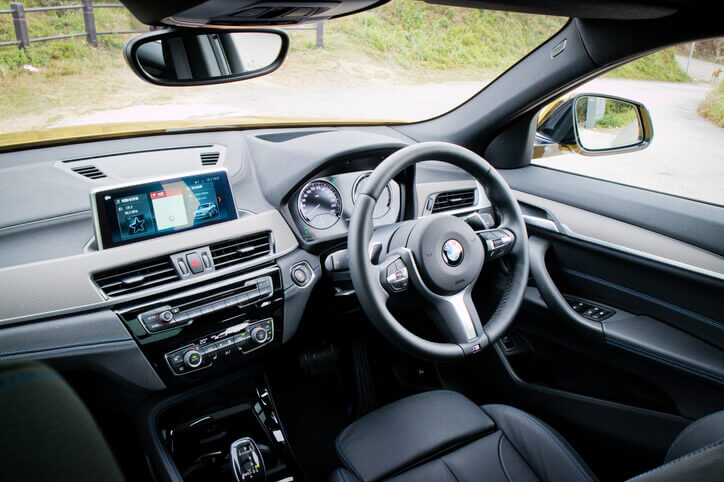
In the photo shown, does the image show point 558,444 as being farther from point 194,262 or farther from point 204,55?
point 204,55

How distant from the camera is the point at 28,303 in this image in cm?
151

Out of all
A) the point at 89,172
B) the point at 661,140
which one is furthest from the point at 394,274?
the point at 661,140

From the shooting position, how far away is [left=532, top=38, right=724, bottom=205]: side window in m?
2.14

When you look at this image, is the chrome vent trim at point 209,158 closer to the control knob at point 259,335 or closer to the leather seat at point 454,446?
the control knob at point 259,335

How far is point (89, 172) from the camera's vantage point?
1.85 metres

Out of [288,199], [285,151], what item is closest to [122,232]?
[288,199]

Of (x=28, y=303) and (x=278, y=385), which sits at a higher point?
(x=28, y=303)

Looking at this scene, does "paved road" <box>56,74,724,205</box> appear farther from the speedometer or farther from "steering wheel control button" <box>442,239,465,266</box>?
"steering wheel control button" <box>442,239,465,266</box>

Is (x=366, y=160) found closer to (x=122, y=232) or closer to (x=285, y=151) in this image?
(x=285, y=151)

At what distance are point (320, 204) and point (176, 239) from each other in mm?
641

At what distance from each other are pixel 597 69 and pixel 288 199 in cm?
137

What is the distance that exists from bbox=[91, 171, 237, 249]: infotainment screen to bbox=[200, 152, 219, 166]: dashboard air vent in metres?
0.30

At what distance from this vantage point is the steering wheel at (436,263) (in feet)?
5.25

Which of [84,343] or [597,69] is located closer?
[84,343]
